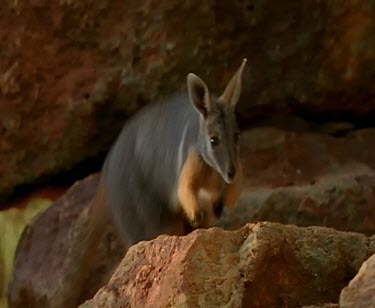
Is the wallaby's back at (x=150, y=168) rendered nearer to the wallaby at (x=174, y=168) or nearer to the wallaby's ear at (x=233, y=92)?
the wallaby at (x=174, y=168)

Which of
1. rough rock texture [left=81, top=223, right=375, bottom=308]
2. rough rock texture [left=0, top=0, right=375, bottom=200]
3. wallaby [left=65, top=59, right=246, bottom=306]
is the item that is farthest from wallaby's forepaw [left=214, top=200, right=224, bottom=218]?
rough rock texture [left=81, top=223, right=375, bottom=308]

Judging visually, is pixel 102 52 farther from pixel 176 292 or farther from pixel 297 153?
pixel 176 292

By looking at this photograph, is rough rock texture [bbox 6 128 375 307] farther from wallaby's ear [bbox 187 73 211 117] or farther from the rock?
the rock

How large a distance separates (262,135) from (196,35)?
484 mm

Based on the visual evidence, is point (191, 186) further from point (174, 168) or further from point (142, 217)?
point (142, 217)

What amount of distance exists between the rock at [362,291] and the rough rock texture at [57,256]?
2013mm

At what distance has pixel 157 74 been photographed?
4.82 metres

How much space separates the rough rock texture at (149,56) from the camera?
4777 mm

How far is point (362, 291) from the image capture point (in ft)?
8.57

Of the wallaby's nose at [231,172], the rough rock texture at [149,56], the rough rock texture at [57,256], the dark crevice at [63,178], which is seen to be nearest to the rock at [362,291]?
the wallaby's nose at [231,172]

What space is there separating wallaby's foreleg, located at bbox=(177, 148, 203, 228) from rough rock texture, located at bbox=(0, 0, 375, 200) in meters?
0.86

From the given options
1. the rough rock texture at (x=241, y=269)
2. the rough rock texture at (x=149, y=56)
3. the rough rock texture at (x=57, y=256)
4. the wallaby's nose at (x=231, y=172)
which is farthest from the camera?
the rough rock texture at (x=149, y=56)

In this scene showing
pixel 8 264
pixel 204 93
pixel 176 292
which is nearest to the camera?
pixel 176 292

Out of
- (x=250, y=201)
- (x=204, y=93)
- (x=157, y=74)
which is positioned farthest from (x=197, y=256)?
(x=157, y=74)
